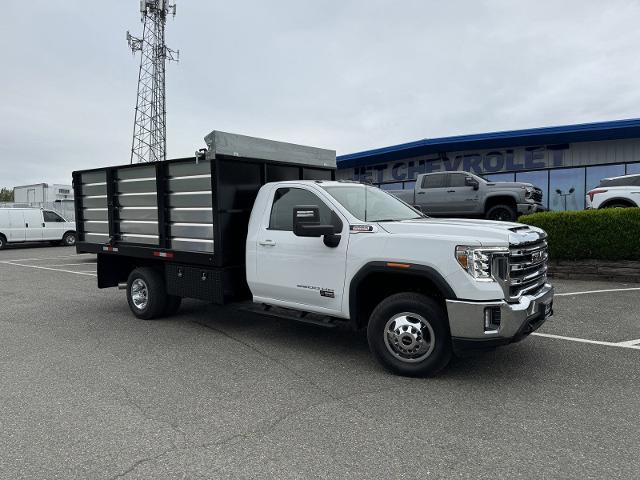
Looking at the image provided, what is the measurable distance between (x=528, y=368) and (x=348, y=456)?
254 cm

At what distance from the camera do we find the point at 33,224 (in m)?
22.8

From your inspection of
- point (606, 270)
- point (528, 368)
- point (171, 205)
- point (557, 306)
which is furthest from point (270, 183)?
point (606, 270)

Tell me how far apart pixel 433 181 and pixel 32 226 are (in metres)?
18.2

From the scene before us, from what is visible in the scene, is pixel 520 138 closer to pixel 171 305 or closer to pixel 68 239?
pixel 171 305

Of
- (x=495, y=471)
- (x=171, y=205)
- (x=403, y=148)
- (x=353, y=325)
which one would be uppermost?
(x=403, y=148)

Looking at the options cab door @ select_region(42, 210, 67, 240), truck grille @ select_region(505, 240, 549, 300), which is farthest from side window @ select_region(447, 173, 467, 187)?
cab door @ select_region(42, 210, 67, 240)

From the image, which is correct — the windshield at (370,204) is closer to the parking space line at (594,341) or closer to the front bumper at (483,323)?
the front bumper at (483,323)

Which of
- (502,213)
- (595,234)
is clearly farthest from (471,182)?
(595,234)

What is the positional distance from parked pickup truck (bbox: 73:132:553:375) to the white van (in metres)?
17.1

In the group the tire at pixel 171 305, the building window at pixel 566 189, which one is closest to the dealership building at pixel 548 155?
the building window at pixel 566 189

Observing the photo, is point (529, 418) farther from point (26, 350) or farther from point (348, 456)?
point (26, 350)

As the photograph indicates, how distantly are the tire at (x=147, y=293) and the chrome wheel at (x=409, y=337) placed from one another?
3804 millimetres

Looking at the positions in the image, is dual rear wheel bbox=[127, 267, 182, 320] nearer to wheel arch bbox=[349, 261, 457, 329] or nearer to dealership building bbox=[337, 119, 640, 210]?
wheel arch bbox=[349, 261, 457, 329]

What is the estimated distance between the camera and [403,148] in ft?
77.9
